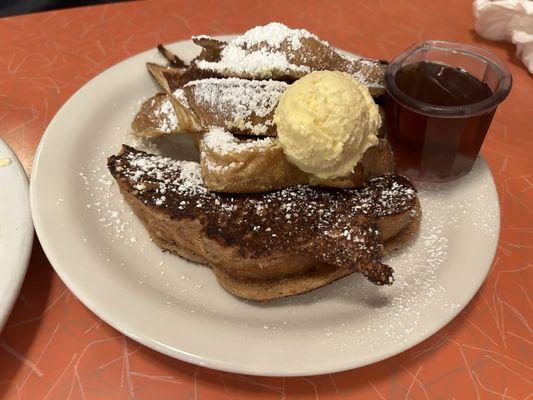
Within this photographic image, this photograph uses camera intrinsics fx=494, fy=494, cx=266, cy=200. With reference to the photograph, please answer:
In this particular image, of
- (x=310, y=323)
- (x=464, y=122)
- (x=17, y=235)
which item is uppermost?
(x=464, y=122)

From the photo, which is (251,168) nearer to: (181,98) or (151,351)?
(181,98)

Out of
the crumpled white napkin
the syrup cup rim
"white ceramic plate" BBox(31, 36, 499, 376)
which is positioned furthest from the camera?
the crumpled white napkin

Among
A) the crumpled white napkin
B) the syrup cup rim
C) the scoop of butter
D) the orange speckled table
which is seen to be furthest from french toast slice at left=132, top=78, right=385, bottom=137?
the crumpled white napkin

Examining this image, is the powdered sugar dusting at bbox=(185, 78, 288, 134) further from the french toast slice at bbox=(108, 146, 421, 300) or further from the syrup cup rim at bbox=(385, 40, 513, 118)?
the syrup cup rim at bbox=(385, 40, 513, 118)

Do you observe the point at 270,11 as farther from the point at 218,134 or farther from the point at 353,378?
the point at 353,378

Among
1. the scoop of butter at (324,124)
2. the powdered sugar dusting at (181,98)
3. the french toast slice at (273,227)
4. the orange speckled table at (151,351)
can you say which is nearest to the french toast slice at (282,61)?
the powdered sugar dusting at (181,98)

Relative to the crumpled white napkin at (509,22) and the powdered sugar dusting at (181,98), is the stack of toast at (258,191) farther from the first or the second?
the crumpled white napkin at (509,22)

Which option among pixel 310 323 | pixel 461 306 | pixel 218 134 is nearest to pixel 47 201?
pixel 218 134
